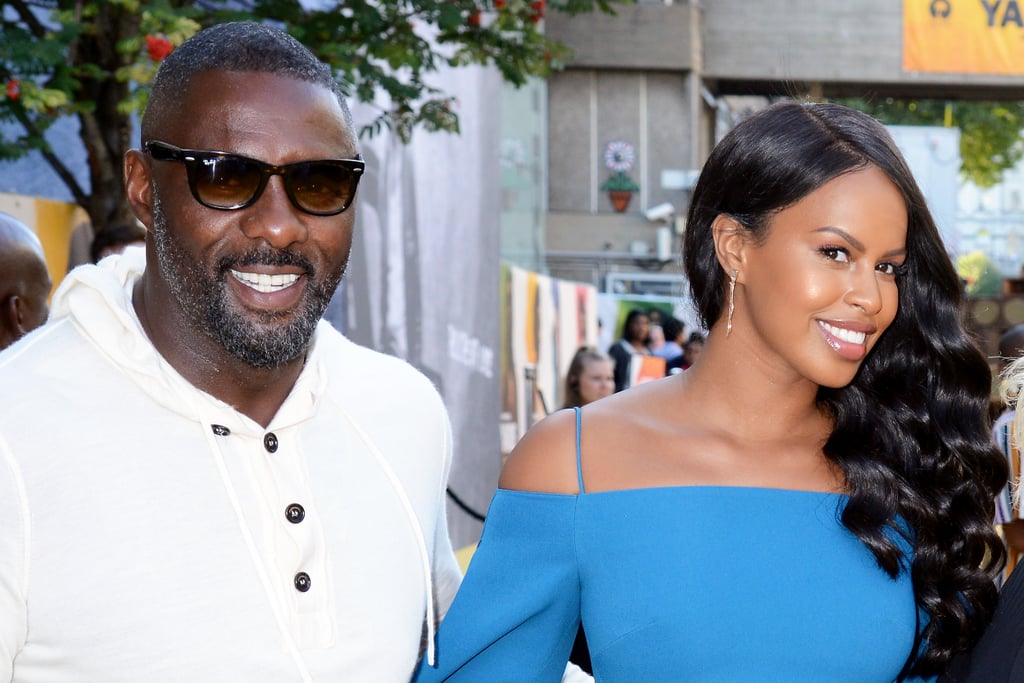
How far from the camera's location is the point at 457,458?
33.5ft

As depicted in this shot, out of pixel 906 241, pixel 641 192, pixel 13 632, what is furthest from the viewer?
pixel 641 192

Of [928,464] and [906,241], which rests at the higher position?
[906,241]

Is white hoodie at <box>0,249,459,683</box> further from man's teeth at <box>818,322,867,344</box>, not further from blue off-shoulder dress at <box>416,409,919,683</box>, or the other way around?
man's teeth at <box>818,322,867,344</box>

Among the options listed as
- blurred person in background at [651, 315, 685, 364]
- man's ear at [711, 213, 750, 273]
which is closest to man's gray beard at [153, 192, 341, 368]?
man's ear at [711, 213, 750, 273]

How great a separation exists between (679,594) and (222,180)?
1.23 metres

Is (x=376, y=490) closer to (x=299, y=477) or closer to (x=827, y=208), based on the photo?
(x=299, y=477)

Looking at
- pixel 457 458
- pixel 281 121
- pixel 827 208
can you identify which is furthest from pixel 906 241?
pixel 457 458

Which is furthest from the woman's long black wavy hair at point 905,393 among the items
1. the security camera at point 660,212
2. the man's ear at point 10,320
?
the security camera at point 660,212

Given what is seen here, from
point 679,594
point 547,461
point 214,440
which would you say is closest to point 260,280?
point 214,440

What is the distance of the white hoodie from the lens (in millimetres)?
1955

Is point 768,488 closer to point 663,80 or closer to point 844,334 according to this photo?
point 844,334

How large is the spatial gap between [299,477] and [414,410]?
0.43 m

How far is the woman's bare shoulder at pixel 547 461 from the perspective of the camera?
2.82 metres

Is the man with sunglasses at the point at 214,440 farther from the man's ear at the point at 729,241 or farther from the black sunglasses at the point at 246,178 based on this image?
the man's ear at the point at 729,241
